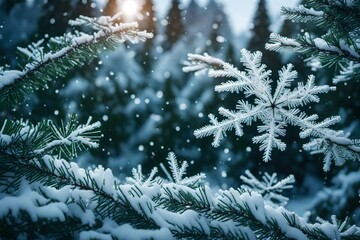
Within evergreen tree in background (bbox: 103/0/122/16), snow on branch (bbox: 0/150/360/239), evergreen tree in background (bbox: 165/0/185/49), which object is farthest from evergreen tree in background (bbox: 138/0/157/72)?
snow on branch (bbox: 0/150/360/239)

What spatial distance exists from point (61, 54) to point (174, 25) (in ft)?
69.6

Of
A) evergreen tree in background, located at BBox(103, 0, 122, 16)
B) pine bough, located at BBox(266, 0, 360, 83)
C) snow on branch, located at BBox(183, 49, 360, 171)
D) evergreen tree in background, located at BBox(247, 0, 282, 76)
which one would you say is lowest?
snow on branch, located at BBox(183, 49, 360, 171)

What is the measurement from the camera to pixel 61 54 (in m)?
1.42

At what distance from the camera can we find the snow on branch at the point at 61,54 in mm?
1356

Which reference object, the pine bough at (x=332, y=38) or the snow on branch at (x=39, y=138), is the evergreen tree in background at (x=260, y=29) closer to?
the pine bough at (x=332, y=38)

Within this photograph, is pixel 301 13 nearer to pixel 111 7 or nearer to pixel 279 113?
pixel 279 113

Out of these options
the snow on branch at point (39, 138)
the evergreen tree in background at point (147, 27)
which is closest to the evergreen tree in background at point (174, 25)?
the evergreen tree in background at point (147, 27)

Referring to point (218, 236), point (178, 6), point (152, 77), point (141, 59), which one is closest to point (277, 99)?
point (218, 236)

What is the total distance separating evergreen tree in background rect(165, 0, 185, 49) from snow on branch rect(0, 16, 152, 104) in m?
18.5

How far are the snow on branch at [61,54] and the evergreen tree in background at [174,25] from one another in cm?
1848

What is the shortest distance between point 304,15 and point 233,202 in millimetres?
1261

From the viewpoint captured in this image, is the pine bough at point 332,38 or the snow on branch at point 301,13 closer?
the pine bough at point 332,38

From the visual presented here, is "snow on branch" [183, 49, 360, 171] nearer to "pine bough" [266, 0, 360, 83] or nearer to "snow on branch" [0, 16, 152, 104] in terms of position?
"pine bough" [266, 0, 360, 83]

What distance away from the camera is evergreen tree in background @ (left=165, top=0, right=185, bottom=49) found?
2025cm
